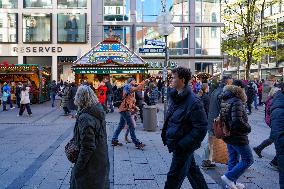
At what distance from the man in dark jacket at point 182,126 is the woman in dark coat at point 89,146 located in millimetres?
796

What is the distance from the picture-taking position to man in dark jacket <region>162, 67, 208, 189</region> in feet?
15.3

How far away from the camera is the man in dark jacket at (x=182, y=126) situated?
4.65 metres

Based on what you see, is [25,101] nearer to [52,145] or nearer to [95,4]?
[52,145]

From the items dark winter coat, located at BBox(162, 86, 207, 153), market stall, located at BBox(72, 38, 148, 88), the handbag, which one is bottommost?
the handbag

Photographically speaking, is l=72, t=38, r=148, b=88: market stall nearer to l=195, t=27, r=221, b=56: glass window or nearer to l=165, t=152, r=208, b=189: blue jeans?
l=195, t=27, r=221, b=56: glass window

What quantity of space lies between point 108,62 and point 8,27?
18.7 metres

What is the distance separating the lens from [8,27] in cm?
3850

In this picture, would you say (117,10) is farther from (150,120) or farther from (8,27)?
(150,120)

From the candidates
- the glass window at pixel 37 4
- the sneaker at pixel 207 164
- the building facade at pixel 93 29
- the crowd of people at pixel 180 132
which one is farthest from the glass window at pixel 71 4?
the crowd of people at pixel 180 132

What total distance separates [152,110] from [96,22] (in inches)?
1089

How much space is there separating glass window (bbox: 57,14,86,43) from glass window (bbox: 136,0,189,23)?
5224 mm

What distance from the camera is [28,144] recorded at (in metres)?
10.4

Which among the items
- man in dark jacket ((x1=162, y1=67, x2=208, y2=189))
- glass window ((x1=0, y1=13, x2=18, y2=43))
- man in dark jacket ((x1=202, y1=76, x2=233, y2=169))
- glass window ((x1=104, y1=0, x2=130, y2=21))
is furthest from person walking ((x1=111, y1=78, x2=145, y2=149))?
glass window ((x1=0, y1=13, x2=18, y2=43))

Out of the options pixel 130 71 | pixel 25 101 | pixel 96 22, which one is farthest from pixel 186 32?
pixel 25 101
